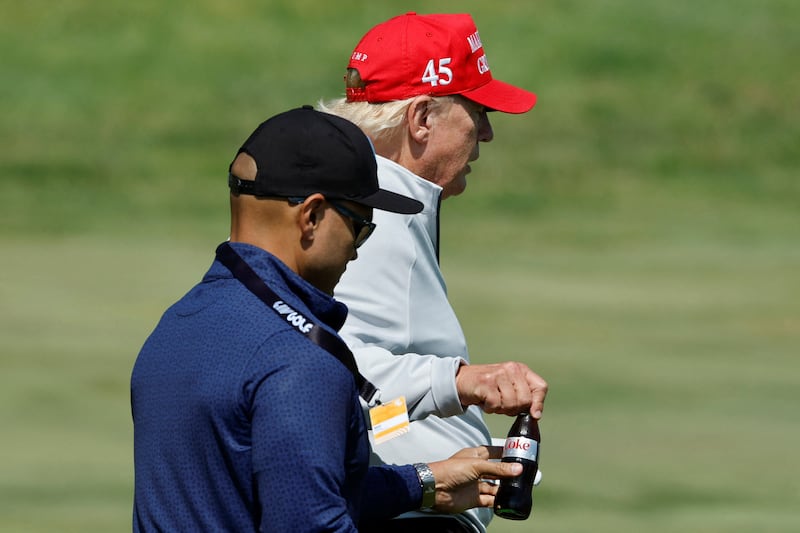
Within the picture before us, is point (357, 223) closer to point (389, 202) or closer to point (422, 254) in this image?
point (389, 202)

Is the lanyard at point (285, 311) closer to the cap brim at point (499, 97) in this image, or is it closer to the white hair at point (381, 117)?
the white hair at point (381, 117)

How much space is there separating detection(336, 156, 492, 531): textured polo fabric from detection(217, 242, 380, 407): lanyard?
0.66m

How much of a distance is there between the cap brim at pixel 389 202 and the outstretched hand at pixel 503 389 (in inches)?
17.2

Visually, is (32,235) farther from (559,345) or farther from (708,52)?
(708,52)

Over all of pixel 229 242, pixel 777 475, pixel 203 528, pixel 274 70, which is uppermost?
pixel 274 70

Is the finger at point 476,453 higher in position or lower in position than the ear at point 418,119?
lower

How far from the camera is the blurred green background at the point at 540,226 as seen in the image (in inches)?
340

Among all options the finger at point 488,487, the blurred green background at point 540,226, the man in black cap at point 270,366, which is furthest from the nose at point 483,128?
the blurred green background at point 540,226

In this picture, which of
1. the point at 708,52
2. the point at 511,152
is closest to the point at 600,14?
the point at 708,52

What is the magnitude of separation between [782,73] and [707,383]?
12622 mm

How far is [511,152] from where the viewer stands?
1997cm

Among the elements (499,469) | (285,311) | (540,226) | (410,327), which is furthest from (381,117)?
(540,226)

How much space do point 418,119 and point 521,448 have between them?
2.77ft

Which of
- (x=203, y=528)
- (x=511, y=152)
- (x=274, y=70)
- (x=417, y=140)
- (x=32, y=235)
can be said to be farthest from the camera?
(x=274, y=70)
